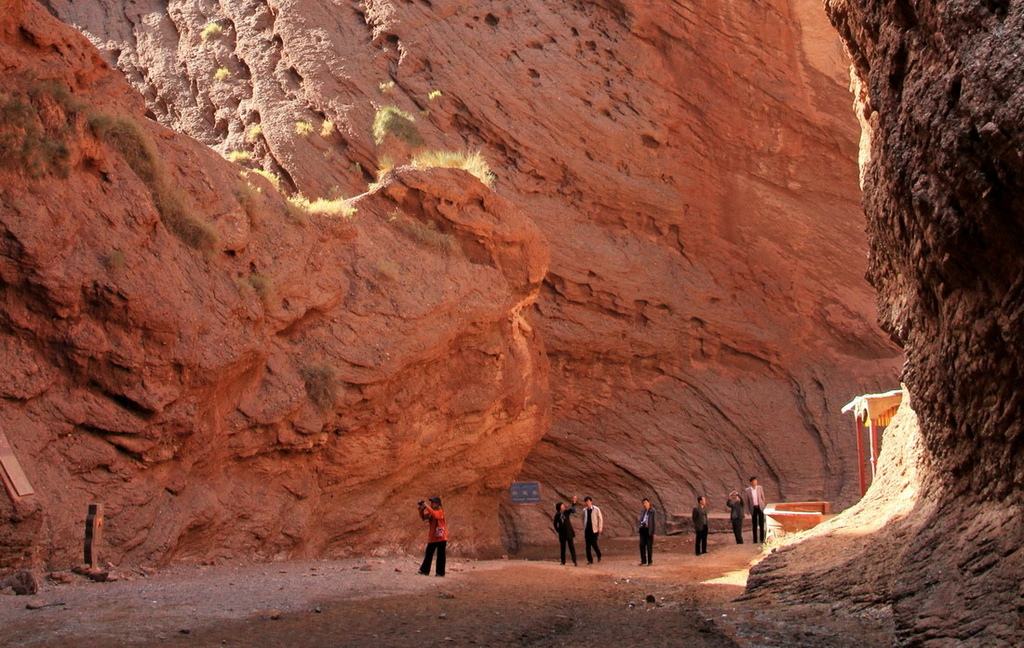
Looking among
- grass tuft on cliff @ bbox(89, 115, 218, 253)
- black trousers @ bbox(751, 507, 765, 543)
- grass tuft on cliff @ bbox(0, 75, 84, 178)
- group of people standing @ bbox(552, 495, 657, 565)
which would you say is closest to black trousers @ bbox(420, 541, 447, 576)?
group of people standing @ bbox(552, 495, 657, 565)

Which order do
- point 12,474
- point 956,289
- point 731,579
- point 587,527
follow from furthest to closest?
point 587,527, point 731,579, point 12,474, point 956,289

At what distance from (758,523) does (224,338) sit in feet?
35.7

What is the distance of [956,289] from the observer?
7801 mm

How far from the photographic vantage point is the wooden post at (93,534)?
35.3 ft

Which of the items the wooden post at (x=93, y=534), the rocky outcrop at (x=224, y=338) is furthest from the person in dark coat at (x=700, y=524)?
the wooden post at (x=93, y=534)

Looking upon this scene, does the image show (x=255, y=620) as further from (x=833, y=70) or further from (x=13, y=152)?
(x=833, y=70)

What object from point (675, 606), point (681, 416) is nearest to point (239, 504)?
point (675, 606)

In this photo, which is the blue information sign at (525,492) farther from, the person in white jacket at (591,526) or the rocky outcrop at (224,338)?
the person in white jacket at (591,526)

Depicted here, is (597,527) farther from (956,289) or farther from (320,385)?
(956,289)

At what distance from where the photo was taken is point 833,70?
83.0 ft

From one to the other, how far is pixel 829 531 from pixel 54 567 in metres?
8.50

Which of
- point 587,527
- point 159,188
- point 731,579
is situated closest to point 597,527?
point 587,527

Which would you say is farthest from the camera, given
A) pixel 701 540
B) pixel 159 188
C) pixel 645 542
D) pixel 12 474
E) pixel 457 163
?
pixel 457 163

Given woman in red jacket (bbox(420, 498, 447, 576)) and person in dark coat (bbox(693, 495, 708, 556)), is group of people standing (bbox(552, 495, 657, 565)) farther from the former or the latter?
woman in red jacket (bbox(420, 498, 447, 576))
